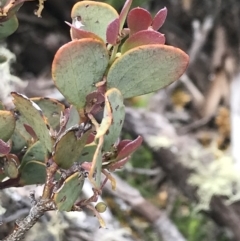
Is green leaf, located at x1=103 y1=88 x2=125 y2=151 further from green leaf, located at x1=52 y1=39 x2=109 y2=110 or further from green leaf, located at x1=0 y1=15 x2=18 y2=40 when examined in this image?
green leaf, located at x1=0 y1=15 x2=18 y2=40

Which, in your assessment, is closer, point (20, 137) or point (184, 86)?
point (20, 137)

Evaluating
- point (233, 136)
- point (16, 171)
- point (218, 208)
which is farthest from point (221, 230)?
point (16, 171)

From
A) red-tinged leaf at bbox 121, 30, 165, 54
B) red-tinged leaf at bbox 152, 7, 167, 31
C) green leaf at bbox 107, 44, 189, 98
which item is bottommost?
green leaf at bbox 107, 44, 189, 98

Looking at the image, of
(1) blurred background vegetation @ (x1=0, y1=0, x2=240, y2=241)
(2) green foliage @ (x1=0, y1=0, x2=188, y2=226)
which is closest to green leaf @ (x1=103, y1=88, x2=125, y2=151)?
(2) green foliage @ (x1=0, y1=0, x2=188, y2=226)

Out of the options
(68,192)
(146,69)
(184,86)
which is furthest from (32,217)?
(184,86)

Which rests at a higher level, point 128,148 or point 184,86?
point 128,148

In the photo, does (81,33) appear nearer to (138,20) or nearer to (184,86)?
(138,20)

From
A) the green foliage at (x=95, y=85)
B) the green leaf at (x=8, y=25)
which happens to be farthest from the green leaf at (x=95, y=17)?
the green leaf at (x=8, y=25)

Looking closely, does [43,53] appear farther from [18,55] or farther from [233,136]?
[233,136]
